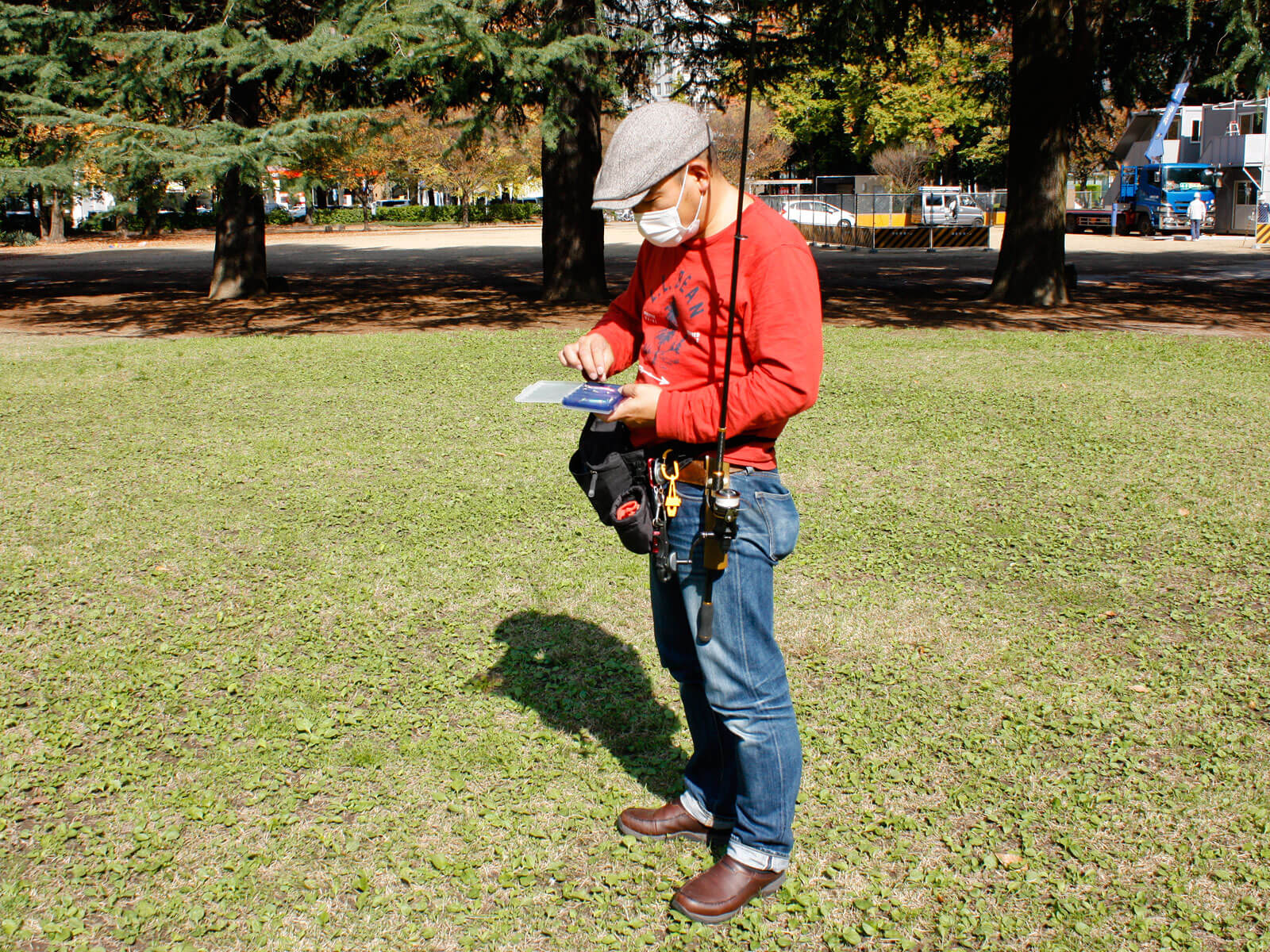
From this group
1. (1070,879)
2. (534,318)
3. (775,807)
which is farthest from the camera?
(534,318)

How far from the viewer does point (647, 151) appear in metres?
2.37

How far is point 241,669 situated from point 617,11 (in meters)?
14.4

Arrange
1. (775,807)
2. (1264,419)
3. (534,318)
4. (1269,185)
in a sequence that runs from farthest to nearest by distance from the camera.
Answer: (1269,185)
(534,318)
(1264,419)
(775,807)

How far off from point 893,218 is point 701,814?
114 feet

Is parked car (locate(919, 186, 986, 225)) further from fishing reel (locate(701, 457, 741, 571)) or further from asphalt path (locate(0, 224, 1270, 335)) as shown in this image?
fishing reel (locate(701, 457, 741, 571))

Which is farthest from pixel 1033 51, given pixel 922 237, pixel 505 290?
pixel 922 237

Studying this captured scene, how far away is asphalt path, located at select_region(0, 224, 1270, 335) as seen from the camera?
51.9ft

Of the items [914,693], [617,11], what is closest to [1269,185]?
[617,11]

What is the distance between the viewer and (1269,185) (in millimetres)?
36000

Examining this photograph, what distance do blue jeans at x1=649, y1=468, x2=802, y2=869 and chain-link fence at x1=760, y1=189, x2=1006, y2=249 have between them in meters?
30.5

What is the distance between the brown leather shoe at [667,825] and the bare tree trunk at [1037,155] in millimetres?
15062

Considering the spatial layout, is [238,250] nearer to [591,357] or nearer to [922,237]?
[591,357]

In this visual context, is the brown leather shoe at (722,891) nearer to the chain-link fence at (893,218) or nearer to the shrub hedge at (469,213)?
the chain-link fence at (893,218)

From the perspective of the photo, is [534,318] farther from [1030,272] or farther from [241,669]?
[241,669]
